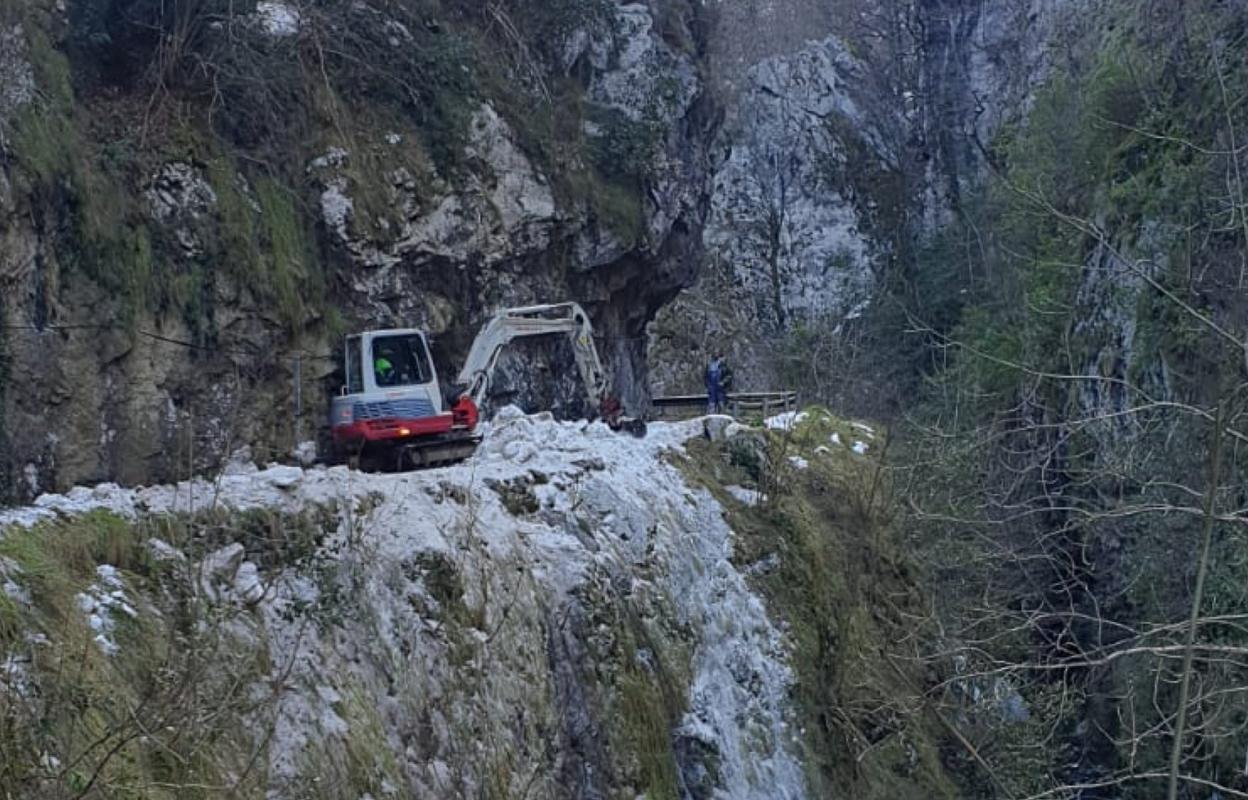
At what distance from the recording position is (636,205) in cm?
2411

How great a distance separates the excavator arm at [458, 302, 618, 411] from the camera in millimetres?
18062

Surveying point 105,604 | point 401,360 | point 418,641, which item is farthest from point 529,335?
point 105,604

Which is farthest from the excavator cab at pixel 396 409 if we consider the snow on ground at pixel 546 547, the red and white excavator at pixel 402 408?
the snow on ground at pixel 546 547

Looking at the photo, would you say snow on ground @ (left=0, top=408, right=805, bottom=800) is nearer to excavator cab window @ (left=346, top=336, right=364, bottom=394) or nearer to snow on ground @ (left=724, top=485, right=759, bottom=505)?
snow on ground @ (left=724, top=485, right=759, bottom=505)

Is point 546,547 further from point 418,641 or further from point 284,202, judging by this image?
point 284,202

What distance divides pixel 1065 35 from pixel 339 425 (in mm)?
27344

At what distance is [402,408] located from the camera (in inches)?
635

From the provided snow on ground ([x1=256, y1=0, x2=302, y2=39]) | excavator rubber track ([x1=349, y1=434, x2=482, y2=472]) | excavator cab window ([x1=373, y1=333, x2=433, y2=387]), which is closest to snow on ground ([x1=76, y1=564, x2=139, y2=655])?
excavator rubber track ([x1=349, y1=434, x2=482, y2=472])

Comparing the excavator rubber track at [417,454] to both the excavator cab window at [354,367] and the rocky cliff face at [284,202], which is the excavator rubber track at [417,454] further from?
the rocky cliff face at [284,202]

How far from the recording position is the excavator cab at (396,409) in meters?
15.8

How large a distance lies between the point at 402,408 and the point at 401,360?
90 cm

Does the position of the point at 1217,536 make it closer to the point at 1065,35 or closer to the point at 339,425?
the point at 339,425

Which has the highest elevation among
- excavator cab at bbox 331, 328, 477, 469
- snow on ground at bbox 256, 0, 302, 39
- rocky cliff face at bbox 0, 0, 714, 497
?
snow on ground at bbox 256, 0, 302, 39

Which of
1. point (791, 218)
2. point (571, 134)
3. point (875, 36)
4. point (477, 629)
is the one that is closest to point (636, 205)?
point (571, 134)
